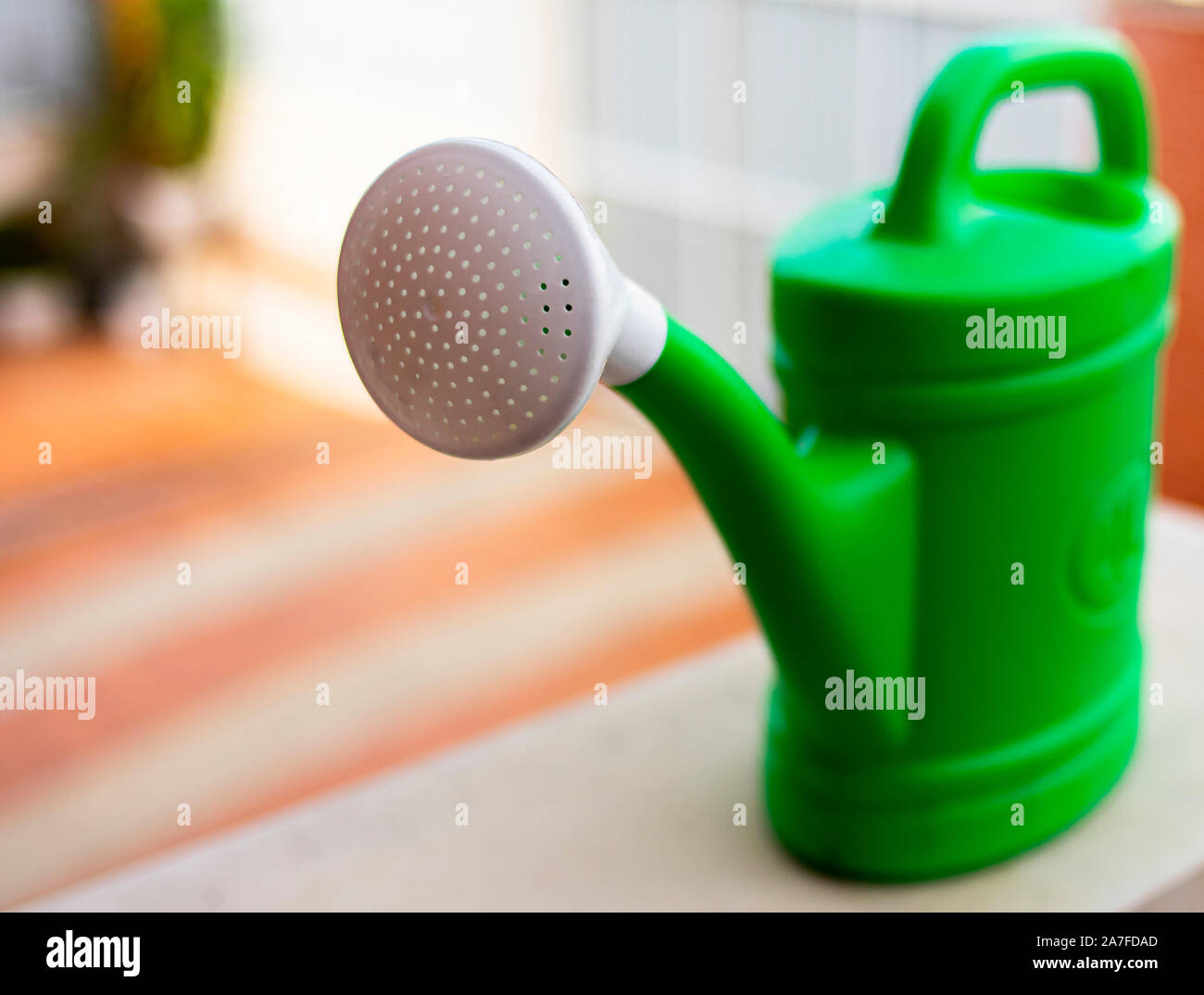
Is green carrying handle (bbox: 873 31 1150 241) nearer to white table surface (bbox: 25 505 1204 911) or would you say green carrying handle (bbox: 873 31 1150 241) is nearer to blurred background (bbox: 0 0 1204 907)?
white table surface (bbox: 25 505 1204 911)

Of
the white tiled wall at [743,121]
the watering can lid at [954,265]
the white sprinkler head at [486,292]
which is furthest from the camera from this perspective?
the white tiled wall at [743,121]

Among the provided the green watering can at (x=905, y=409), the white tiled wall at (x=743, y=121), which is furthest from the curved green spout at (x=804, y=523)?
the white tiled wall at (x=743, y=121)

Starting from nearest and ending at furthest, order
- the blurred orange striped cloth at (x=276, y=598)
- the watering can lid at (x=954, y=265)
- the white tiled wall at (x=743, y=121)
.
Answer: the watering can lid at (x=954, y=265), the blurred orange striped cloth at (x=276, y=598), the white tiled wall at (x=743, y=121)

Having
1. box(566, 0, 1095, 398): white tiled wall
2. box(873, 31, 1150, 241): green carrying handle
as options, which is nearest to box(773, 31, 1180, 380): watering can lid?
box(873, 31, 1150, 241): green carrying handle

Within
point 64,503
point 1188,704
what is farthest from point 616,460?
point 1188,704

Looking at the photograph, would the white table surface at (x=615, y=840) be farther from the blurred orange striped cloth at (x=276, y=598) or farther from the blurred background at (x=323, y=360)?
the blurred orange striped cloth at (x=276, y=598)

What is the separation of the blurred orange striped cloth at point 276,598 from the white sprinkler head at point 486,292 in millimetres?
1297

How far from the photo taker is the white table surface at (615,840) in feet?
2.06

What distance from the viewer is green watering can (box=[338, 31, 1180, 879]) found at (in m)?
0.45

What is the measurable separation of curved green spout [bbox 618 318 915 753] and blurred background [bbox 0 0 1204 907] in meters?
0.83

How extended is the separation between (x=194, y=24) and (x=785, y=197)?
159 centimetres

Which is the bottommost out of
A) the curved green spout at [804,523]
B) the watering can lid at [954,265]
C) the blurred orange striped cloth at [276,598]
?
the blurred orange striped cloth at [276,598]
